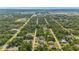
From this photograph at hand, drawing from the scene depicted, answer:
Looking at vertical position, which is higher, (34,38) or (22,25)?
(22,25)

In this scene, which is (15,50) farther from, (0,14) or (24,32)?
(0,14)

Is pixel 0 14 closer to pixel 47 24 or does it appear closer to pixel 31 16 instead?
pixel 31 16

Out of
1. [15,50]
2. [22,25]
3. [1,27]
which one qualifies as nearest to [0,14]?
[1,27]
